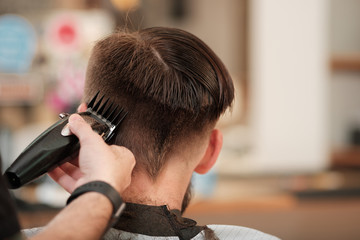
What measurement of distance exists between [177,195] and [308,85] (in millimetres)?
2650

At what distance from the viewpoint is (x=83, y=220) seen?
694 millimetres

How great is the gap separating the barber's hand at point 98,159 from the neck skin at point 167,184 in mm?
113

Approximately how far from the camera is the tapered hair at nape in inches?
36.1

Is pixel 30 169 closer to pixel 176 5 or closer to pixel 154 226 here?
pixel 154 226

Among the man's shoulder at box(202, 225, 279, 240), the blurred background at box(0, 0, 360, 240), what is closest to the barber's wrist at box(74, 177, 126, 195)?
the man's shoulder at box(202, 225, 279, 240)

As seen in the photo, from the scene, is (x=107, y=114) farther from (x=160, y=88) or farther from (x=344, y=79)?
(x=344, y=79)

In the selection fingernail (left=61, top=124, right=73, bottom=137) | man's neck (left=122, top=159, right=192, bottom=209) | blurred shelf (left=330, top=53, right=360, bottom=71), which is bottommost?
man's neck (left=122, top=159, right=192, bottom=209)

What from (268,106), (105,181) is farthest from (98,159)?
(268,106)

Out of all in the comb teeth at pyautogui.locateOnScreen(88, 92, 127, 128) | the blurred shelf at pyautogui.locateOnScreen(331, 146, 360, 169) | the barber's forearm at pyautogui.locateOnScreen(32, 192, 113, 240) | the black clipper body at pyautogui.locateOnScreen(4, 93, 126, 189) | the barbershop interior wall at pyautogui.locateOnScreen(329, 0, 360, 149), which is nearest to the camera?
the barber's forearm at pyautogui.locateOnScreen(32, 192, 113, 240)

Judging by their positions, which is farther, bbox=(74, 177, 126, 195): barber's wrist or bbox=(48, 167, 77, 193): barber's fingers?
bbox=(48, 167, 77, 193): barber's fingers

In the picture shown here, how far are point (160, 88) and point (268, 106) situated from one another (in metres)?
2.64

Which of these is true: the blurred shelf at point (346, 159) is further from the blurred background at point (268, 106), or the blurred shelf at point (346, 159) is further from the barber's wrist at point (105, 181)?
the barber's wrist at point (105, 181)

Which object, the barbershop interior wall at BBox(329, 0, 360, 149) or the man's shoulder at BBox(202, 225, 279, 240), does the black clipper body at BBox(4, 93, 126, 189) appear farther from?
the barbershop interior wall at BBox(329, 0, 360, 149)

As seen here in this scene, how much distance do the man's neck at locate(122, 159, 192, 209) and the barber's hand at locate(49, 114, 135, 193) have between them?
0.11 meters
